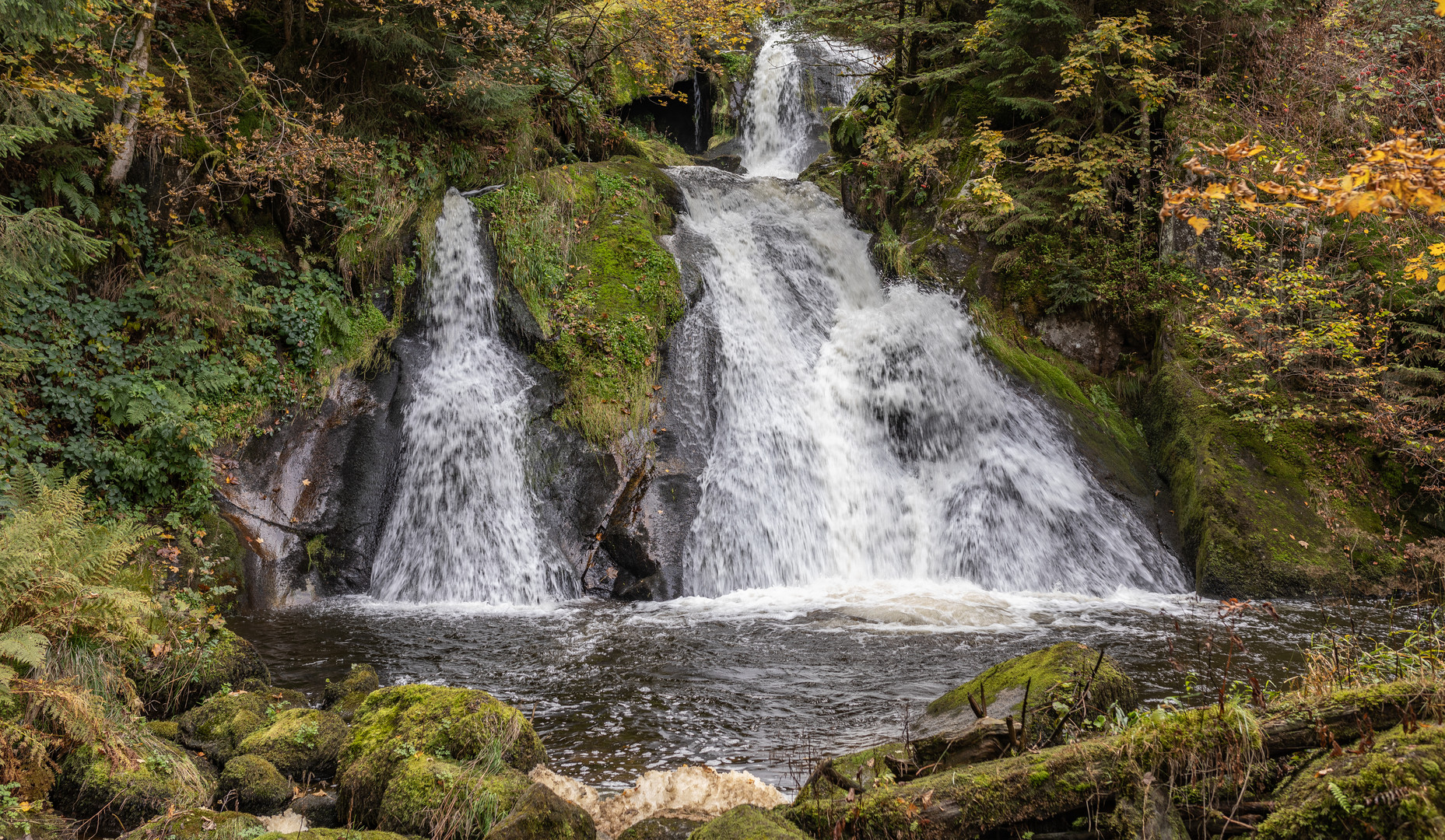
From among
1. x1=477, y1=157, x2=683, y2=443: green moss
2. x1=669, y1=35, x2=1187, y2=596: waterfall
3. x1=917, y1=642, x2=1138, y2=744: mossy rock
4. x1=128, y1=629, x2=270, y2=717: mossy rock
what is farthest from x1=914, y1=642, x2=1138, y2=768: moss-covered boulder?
x1=477, y1=157, x2=683, y2=443: green moss

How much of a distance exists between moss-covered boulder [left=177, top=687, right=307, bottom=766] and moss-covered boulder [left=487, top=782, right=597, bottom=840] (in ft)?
6.86

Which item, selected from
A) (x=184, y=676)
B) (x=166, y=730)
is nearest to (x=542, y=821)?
(x=166, y=730)

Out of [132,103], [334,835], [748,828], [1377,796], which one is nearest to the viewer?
Answer: [1377,796]

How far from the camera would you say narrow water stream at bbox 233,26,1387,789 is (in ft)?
17.9

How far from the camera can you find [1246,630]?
6488mm

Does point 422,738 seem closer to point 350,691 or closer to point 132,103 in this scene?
point 350,691

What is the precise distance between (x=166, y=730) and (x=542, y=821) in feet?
8.60

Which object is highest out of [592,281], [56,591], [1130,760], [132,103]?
[132,103]

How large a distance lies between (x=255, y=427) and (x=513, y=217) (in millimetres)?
4450

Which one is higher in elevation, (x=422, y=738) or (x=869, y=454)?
(x=869, y=454)

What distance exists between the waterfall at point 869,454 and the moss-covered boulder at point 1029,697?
4.82 metres

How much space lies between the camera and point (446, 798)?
332 centimetres

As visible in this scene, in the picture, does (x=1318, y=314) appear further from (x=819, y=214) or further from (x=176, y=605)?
(x=176, y=605)

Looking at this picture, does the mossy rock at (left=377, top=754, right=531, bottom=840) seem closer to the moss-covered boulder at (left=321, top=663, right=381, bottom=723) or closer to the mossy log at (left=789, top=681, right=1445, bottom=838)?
the moss-covered boulder at (left=321, top=663, right=381, bottom=723)
